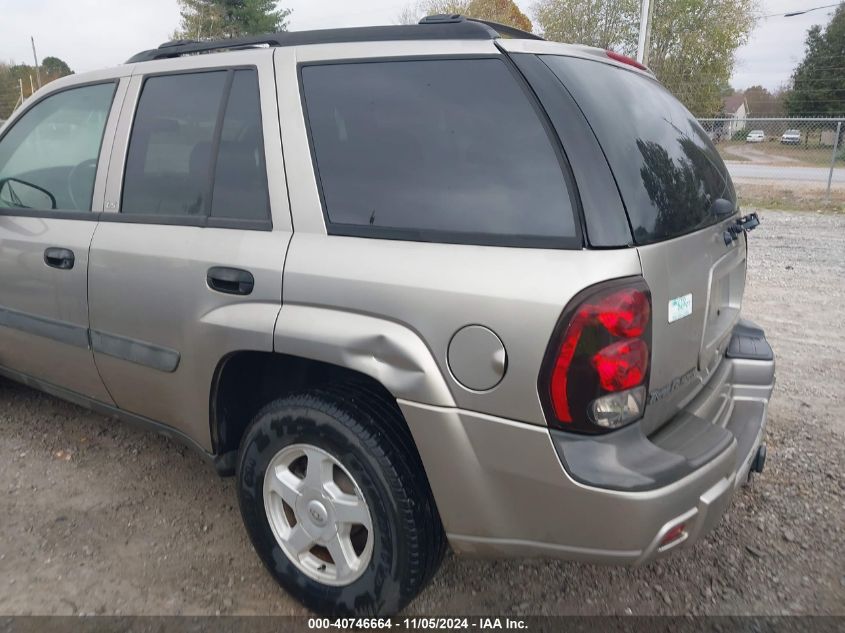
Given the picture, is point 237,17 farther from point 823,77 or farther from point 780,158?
point 823,77

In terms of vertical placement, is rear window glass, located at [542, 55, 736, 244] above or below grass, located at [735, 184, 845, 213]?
above

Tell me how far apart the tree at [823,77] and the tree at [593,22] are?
1454cm

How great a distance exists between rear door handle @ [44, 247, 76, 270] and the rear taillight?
2.13m

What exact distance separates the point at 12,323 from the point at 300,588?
1979mm

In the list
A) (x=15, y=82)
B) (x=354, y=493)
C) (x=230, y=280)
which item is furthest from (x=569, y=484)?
(x=15, y=82)

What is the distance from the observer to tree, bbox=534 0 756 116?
28469 mm

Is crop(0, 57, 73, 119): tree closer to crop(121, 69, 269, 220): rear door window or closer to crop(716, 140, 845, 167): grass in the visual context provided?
crop(716, 140, 845, 167): grass

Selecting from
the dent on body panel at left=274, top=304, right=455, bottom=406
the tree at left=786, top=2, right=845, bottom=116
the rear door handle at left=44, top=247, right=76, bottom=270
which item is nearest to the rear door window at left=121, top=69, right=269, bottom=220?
the rear door handle at left=44, top=247, right=76, bottom=270

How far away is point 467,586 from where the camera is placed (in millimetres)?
2436

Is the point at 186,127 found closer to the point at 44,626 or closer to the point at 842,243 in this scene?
the point at 44,626

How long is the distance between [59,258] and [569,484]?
2.33 meters

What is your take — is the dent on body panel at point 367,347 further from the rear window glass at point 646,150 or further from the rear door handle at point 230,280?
the rear window glass at point 646,150

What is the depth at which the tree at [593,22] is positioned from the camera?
92.8ft

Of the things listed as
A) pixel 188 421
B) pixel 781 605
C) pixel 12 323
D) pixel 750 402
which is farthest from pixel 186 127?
pixel 781 605
